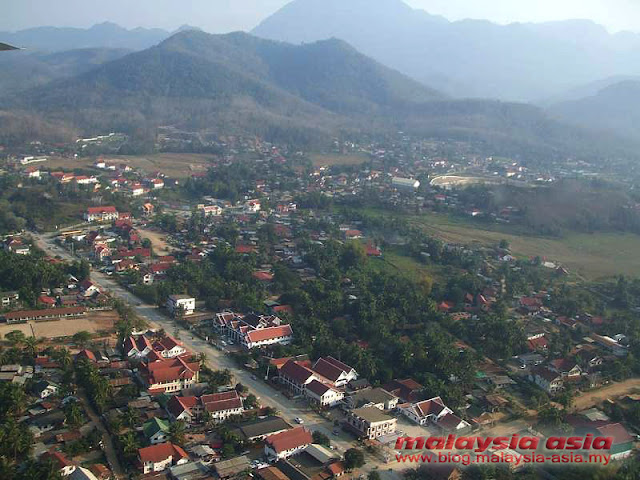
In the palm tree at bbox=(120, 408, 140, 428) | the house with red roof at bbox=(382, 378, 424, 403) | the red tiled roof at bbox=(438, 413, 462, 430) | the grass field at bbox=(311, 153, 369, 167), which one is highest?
the palm tree at bbox=(120, 408, 140, 428)

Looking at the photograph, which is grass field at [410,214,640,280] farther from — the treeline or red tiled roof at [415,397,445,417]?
the treeline

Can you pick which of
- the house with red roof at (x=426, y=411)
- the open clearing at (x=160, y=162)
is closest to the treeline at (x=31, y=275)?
the house with red roof at (x=426, y=411)

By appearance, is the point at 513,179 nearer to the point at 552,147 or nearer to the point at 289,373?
the point at 552,147

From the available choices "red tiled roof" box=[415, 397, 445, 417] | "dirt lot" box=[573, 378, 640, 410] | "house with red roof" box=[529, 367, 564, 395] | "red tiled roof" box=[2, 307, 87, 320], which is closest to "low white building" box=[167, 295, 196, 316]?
"red tiled roof" box=[2, 307, 87, 320]

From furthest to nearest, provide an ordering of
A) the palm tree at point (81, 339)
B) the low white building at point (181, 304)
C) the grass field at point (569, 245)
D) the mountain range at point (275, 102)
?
the mountain range at point (275, 102) < the grass field at point (569, 245) < the low white building at point (181, 304) < the palm tree at point (81, 339)

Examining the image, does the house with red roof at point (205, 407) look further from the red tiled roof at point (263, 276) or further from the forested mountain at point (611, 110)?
the forested mountain at point (611, 110)
